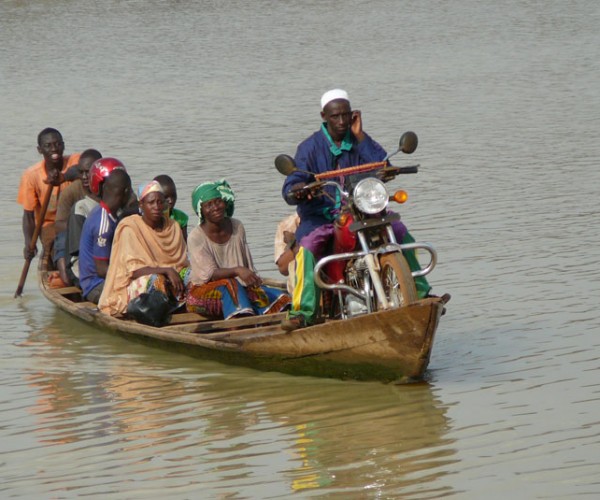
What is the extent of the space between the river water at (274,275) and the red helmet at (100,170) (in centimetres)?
103

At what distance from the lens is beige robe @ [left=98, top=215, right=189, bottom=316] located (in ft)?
29.0

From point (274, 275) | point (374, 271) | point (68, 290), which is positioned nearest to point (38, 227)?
point (68, 290)

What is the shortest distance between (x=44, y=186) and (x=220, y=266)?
270 centimetres

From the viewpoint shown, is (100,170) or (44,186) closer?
(100,170)

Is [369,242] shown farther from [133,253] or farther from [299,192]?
[133,253]

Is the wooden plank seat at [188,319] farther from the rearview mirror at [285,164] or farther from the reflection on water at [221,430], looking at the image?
the rearview mirror at [285,164]

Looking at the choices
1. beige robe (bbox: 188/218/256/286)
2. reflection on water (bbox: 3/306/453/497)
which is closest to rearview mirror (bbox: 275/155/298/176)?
reflection on water (bbox: 3/306/453/497)

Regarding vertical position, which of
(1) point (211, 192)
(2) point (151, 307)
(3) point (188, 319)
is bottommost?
(3) point (188, 319)

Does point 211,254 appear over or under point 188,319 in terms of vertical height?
over

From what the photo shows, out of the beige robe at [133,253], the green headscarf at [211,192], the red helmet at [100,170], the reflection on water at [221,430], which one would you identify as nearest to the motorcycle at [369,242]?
the reflection on water at [221,430]

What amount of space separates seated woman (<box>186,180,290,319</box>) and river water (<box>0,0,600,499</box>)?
0.41 metres

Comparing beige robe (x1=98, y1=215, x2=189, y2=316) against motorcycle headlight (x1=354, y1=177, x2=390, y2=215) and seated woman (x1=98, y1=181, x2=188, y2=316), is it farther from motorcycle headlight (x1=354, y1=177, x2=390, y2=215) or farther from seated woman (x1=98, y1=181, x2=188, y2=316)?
motorcycle headlight (x1=354, y1=177, x2=390, y2=215)

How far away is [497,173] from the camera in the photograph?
14.4 metres

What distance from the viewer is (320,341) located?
24.3ft
